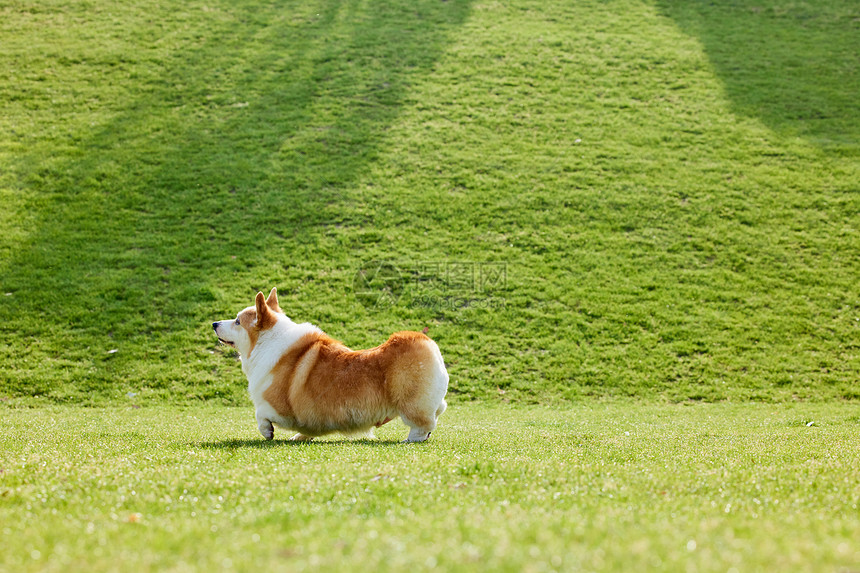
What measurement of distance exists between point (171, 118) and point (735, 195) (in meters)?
23.9

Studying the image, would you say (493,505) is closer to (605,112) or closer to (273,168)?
(273,168)

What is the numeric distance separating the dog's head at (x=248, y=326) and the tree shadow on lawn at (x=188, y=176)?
23.8 ft

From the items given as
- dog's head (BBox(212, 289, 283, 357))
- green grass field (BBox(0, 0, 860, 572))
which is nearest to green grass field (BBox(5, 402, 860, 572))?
green grass field (BBox(0, 0, 860, 572))

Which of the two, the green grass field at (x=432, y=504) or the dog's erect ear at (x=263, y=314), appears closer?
the green grass field at (x=432, y=504)

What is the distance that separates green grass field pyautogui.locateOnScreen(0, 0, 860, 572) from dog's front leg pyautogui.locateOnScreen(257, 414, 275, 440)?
705mm

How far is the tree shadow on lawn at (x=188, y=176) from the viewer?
17.6 metres

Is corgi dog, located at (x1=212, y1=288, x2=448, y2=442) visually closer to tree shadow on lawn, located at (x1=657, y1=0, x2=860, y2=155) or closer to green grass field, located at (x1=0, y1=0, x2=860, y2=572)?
green grass field, located at (x1=0, y1=0, x2=860, y2=572)

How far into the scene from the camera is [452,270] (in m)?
20.7

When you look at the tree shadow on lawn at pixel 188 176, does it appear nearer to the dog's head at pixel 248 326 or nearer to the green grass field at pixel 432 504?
the dog's head at pixel 248 326

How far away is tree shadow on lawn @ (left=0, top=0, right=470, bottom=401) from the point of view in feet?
57.8

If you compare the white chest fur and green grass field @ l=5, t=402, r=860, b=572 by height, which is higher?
green grass field @ l=5, t=402, r=860, b=572

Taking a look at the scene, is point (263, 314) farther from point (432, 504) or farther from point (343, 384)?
point (432, 504)

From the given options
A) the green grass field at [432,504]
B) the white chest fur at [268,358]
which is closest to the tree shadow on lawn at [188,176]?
the white chest fur at [268,358]

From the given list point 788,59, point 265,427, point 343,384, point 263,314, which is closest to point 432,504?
point 343,384
